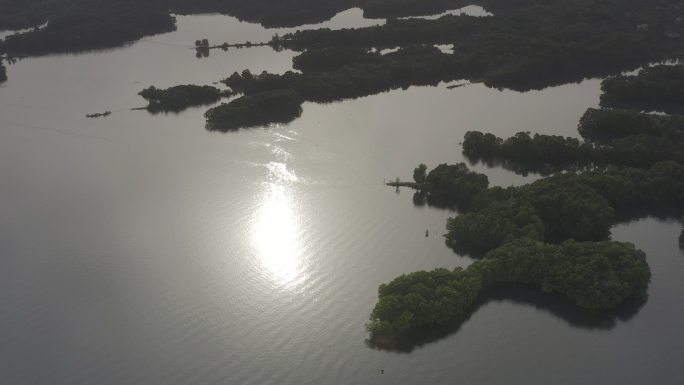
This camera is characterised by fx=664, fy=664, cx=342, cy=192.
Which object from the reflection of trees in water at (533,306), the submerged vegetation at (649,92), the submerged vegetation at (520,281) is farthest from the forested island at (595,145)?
the reflection of trees in water at (533,306)

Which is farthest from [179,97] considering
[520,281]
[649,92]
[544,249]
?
[649,92]

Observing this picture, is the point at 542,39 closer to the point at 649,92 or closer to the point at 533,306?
the point at 649,92

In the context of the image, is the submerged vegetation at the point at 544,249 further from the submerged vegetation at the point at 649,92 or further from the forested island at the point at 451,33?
the forested island at the point at 451,33

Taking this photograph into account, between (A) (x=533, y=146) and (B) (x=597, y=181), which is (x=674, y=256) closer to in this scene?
(B) (x=597, y=181)

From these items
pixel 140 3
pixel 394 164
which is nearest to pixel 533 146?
pixel 394 164

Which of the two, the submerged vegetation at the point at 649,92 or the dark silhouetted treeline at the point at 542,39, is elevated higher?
the dark silhouetted treeline at the point at 542,39

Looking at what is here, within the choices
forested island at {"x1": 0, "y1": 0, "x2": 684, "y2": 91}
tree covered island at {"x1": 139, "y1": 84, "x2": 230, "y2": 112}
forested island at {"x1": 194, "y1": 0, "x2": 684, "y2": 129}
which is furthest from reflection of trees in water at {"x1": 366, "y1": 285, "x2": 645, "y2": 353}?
tree covered island at {"x1": 139, "y1": 84, "x2": 230, "y2": 112}
